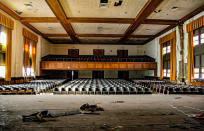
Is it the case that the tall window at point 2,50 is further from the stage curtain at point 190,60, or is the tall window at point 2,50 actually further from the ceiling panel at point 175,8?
the stage curtain at point 190,60

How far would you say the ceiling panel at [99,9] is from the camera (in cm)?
834

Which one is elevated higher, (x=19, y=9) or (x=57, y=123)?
(x=19, y=9)

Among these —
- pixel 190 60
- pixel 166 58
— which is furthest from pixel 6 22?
pixel 166 58

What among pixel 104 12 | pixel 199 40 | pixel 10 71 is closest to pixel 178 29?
pixel 199 40

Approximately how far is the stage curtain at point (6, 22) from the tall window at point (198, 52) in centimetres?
1323

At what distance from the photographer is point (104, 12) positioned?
9742 mm

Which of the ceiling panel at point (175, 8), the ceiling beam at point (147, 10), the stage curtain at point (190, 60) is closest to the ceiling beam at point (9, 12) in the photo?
the ceiling beam at point (147, 10)

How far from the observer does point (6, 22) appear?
9.27 meters

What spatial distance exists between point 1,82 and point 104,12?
8413mm

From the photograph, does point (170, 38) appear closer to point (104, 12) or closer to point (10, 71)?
point (104, 12)

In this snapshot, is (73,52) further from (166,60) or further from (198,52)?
(198,52)

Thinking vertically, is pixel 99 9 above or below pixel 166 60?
above

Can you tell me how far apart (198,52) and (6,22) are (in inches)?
525

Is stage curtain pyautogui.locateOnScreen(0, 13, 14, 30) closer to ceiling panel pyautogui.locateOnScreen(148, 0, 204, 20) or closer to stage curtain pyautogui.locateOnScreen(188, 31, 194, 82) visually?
ceiling panel pyautogui.locateOnScreen(148, 0, 204, 20)
